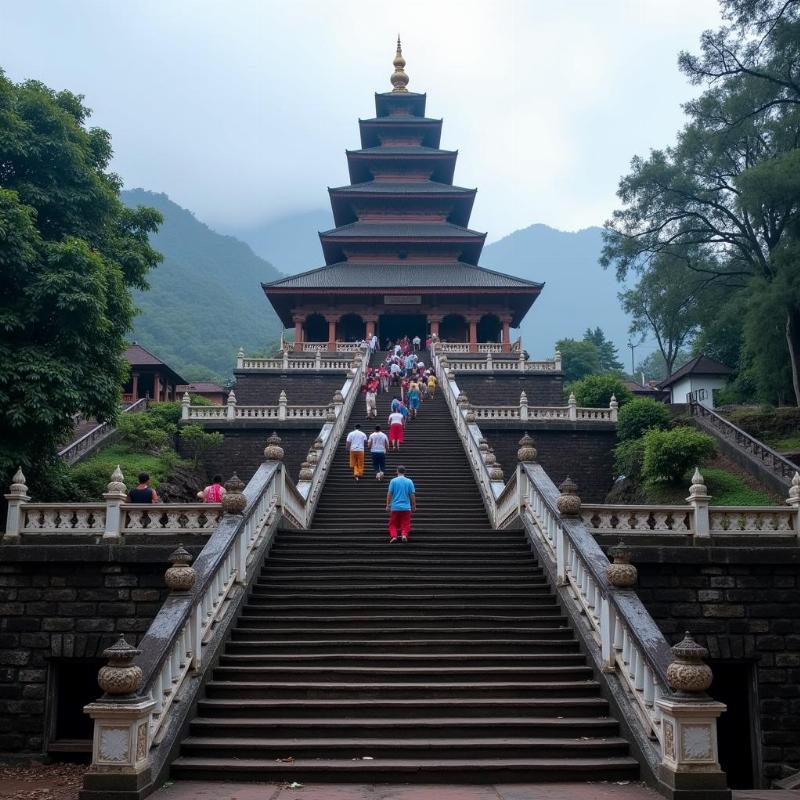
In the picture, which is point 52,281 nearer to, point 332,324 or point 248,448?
point 248,448

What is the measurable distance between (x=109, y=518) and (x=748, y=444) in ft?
55.9

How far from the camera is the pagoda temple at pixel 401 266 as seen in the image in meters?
A: 39.3

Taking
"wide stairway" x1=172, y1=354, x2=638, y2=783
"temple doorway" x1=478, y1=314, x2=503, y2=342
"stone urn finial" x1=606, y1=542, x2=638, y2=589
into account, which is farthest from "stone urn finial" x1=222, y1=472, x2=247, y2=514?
"temple doorway" x1=478, y1=314, x2=503, y2=342

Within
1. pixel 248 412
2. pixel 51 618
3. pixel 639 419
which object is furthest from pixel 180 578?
pixel 639 419

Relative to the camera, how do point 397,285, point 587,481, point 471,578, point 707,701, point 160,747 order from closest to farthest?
1. point 707,701
2. point 160,747
3. point 471,578
4. point 587,481
5. point 397,285

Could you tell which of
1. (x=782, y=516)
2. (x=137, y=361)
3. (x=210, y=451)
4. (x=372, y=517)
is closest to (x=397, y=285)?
(x=137, y=361)

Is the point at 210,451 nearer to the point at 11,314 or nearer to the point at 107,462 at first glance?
the point at 107,462

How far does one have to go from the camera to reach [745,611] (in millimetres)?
11055

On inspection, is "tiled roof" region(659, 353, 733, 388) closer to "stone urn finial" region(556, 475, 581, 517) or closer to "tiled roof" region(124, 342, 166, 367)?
"tiled roof" region(124, 342, 166, 367)

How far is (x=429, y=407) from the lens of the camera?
24922 mm

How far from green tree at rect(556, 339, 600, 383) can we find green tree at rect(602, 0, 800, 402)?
74.4 ft

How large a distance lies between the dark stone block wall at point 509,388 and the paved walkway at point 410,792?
74.7 feet

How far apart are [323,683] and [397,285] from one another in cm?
3152

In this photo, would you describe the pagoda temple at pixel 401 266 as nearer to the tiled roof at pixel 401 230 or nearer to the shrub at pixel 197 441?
the tiled roof at pixel 401 230
